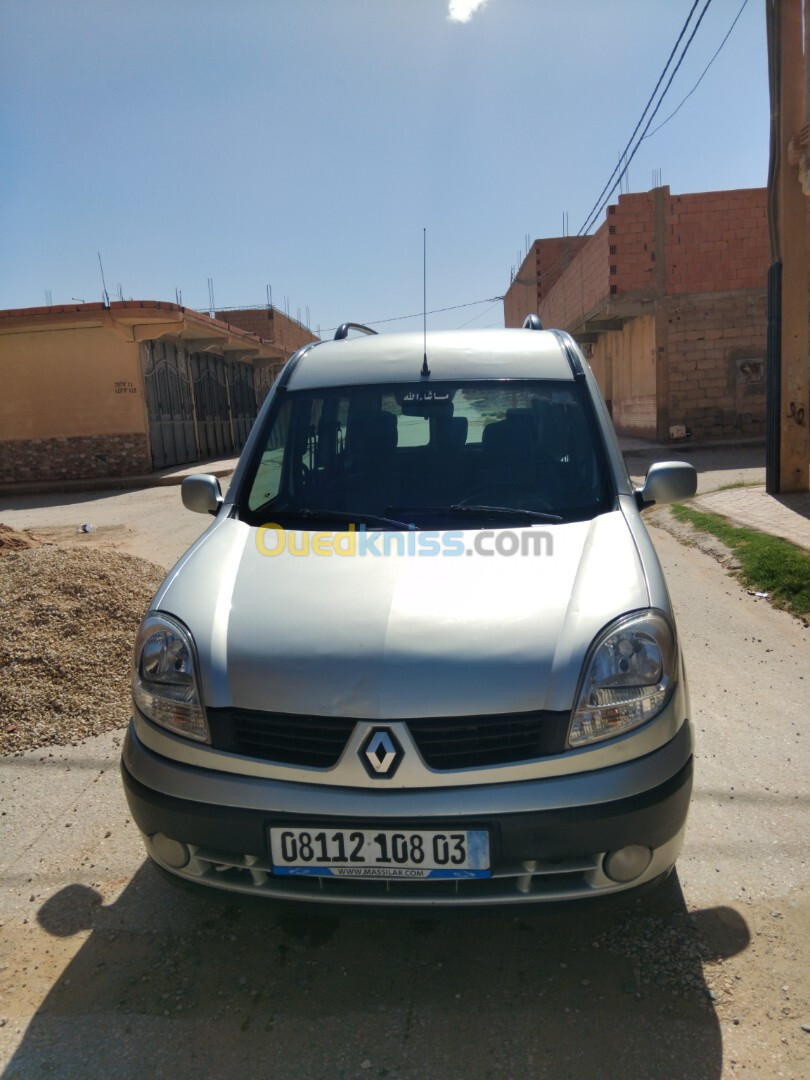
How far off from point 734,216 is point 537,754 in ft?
59.3

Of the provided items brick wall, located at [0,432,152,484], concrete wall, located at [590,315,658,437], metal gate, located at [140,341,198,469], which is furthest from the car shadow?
concrete wall, located at [590,315,658,437]

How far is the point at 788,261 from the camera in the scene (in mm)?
9594

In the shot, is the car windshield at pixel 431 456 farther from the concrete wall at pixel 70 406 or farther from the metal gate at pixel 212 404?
the metal gate at pixel 212 404

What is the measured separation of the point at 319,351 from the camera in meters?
3.77

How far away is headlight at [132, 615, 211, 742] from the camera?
2.24 m

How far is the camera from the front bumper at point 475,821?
2008 millimetres

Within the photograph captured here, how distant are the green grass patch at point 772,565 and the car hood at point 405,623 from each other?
400 centimetres

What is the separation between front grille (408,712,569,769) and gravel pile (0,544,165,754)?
269 centimetres

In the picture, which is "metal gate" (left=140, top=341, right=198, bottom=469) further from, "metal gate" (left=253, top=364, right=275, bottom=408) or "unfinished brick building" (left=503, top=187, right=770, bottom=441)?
"unfinished brick building" (left=503, top=187, right=770, bottom=441)

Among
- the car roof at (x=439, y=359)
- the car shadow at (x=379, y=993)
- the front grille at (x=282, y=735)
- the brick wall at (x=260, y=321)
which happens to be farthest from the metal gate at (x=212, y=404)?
the front grille at (x=282, y=735)

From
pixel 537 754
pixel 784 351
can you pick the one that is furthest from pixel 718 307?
pixel 537 754

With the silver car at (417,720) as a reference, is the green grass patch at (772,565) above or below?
below

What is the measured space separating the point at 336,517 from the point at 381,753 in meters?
1.13

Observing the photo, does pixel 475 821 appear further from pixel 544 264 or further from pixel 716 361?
pixel 544 264
